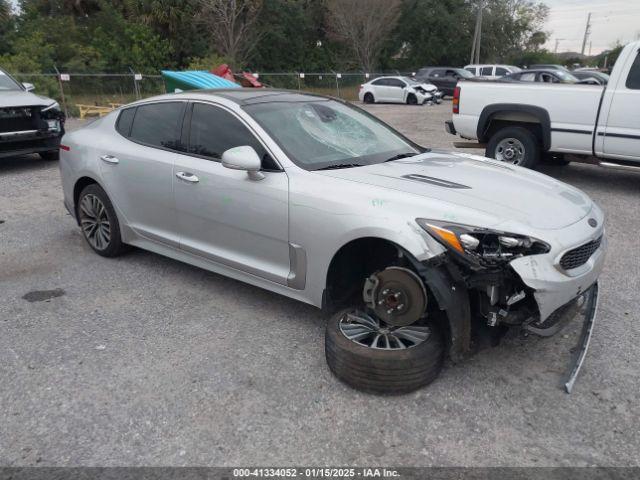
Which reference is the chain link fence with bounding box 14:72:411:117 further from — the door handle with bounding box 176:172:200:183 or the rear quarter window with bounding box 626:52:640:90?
the rear quarter window with bounding box 626:52:640:90

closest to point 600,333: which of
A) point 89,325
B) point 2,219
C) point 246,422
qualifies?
point 246,422

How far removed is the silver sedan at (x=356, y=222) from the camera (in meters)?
2.92

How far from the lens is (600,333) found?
3.69 meters

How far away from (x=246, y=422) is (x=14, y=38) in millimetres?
32725

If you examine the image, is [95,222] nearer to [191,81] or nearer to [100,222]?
[100,222]

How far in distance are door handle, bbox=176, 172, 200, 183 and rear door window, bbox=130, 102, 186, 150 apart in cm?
29

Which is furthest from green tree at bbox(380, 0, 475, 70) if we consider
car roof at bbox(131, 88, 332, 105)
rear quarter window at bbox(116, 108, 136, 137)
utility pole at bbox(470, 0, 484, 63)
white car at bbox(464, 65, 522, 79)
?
car roof at bbox(131, 88, 332, 105)

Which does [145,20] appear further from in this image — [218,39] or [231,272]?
[231,272]

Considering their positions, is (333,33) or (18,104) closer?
(18,104)

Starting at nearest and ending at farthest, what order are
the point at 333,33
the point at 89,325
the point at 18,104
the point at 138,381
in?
the point at 138,381 → the point at 89,325 → the point at 18,104 → the point at 333,33

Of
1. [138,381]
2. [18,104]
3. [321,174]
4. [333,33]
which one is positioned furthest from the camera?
[333,33]

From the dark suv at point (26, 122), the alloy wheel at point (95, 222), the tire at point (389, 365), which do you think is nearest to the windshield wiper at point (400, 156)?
the tire at point (389, 365)

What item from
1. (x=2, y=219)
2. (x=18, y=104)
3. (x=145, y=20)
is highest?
(x=145, y=20)

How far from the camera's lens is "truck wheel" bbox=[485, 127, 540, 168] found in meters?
8.09
